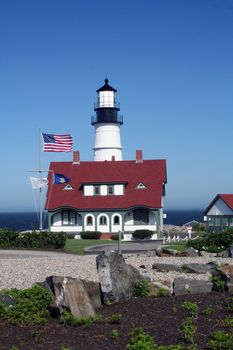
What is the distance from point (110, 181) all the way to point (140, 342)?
45.5 meters

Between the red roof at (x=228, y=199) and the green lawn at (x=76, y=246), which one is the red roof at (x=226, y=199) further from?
the green lawn at (x=76, y=246)

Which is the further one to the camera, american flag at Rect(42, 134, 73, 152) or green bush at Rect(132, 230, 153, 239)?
green bush at Rect(132, 230, 153, 239)

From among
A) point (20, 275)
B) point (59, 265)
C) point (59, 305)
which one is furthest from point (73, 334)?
point (59, 265)

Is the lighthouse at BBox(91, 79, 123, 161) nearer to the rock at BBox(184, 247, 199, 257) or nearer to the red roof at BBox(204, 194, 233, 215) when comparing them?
the red roof at BBox(204, 194, 233, 215)

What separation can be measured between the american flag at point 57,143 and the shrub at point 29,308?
29.9m

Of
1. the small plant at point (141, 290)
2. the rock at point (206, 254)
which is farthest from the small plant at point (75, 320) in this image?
the rock at point (206, 254)

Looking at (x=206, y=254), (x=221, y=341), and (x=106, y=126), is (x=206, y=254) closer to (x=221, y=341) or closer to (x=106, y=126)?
(x=221, y=341)

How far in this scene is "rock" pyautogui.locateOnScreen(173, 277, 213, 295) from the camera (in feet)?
39.2

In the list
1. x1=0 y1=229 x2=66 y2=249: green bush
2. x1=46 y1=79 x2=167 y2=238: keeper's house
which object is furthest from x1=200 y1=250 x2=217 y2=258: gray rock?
x1=46 y1=79 x2=167 y2=238: keeper's house

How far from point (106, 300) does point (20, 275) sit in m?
5.41

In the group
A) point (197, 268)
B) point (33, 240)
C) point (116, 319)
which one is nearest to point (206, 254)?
point (197, 268)

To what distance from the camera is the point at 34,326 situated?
390 inches

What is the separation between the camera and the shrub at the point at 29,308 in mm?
10070

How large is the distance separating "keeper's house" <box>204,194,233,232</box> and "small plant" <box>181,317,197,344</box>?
43.0 metres
